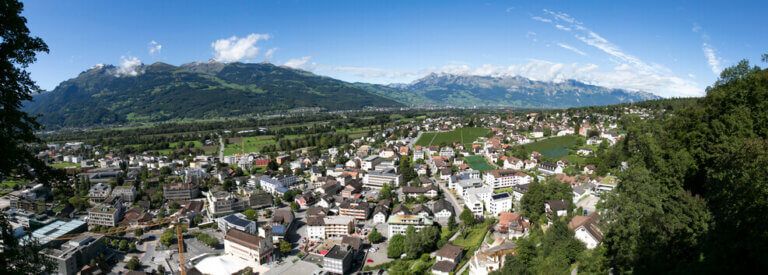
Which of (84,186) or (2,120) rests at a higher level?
(2,120)

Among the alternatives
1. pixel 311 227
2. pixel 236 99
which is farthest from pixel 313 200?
pixel 236 99

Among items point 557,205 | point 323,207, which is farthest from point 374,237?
point 557,205

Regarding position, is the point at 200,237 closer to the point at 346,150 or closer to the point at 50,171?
the point at 50,171

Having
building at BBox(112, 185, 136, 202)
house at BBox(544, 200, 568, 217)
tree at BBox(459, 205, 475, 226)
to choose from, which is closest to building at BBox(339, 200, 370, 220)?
tree at BBox(459, 205, 475, 226)

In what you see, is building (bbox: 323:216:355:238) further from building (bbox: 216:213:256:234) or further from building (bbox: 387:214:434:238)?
building (bbox: 216:213:256:234)

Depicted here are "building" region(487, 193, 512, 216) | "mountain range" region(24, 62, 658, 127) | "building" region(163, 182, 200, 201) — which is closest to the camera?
"building" region(487, 193, 512, 216)

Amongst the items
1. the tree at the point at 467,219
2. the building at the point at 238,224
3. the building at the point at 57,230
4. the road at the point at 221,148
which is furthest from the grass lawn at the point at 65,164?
the tree at the point at 467,219

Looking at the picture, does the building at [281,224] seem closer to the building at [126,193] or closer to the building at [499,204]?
the building at [499,204]
